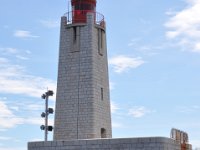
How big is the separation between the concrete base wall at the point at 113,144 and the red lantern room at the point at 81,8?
28.0ft

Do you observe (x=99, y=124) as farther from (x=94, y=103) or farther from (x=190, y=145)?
(x=190, y=145)

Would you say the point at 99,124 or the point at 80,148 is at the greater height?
the point at 99,124

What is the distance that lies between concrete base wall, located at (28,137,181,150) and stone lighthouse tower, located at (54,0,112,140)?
3432mm

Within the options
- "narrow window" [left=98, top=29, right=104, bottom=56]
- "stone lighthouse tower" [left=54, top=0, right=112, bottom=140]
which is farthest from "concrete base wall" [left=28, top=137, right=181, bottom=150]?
"narrow window" [left=98, top=29, right=104, bottom=56]

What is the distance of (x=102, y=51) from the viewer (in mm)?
29578

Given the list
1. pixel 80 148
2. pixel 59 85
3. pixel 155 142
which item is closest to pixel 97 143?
pixel 80 148

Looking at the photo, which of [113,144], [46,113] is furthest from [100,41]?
[113,144]

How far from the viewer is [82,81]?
28219 mm

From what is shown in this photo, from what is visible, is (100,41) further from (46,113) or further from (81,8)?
(46,113)

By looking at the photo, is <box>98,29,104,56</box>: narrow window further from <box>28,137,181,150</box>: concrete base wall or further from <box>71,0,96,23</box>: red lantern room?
<box>28,137,181,150</box>: concrete base wall

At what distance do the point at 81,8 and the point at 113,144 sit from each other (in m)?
10.1

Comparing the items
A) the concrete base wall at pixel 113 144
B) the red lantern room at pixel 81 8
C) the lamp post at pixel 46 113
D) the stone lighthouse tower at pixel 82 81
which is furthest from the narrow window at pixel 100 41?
the concrete base wall at pixel 113 144

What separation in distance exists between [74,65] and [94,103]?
2.60 m

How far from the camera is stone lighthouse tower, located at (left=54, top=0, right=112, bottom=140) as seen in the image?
2777 cm
